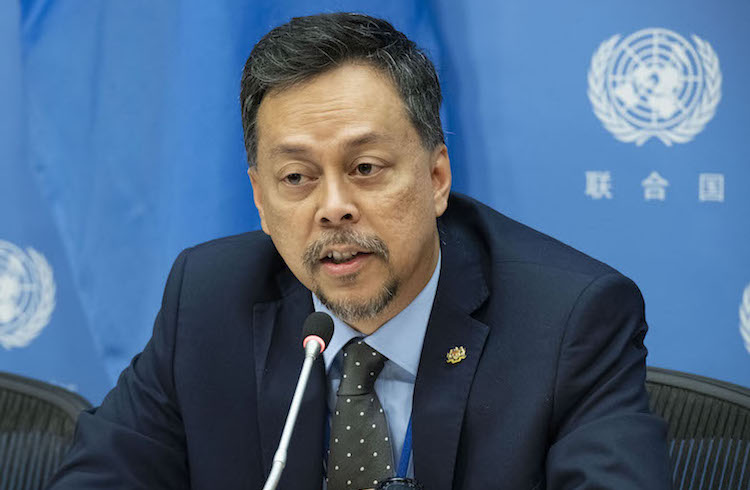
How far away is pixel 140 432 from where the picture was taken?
1.85 metres

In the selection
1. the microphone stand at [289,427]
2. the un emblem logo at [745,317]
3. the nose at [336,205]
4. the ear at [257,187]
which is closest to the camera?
the microphone stand at [289,427]

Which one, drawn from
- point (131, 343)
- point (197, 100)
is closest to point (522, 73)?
point (197, 100)

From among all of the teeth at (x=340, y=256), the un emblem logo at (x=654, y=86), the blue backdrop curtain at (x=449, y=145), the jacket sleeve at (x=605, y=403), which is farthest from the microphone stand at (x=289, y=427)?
the un emblem logo at (x=654, y=86)

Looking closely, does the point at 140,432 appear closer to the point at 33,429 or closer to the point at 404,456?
the point at 33,429

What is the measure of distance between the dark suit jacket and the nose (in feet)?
1.03

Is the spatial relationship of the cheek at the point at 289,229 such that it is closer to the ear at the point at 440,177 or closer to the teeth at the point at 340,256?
the teeth at the point at 340,256

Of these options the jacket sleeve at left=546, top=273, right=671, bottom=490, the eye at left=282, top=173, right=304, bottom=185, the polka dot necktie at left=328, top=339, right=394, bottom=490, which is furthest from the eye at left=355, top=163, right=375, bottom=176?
the jacket sleeve at left=546, top=273, right=671, bottom=490

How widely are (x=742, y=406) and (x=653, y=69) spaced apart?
0.95 metres

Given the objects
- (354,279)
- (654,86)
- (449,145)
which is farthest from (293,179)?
(654,86)

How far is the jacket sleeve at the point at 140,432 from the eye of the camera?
1.75 metres

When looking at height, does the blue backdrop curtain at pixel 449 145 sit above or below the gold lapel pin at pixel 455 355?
above

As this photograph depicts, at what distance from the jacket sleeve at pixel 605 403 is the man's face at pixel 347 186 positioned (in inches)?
13.9

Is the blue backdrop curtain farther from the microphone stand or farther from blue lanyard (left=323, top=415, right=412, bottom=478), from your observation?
the microphone stand

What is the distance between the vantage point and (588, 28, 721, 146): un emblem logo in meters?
2.28
